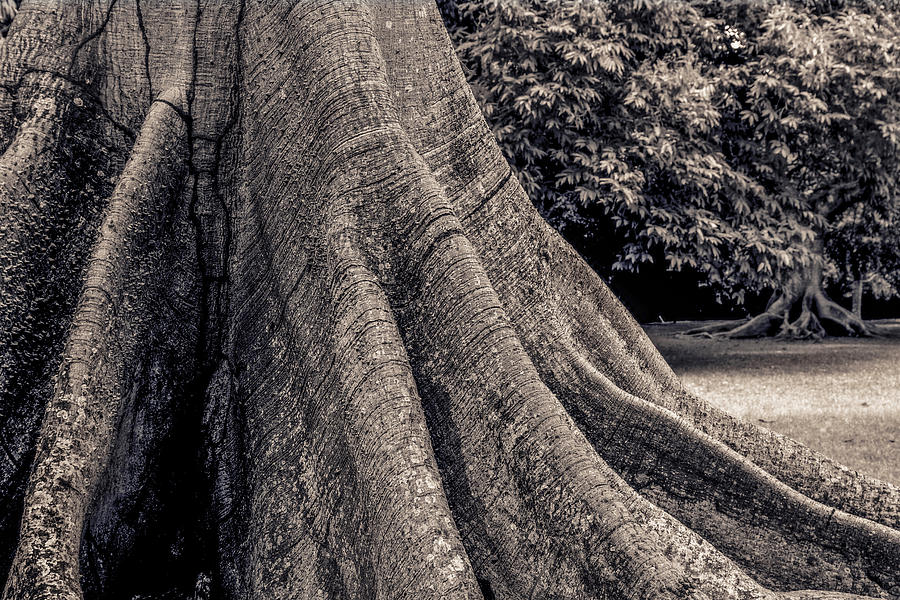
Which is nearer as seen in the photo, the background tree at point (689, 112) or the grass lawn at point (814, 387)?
the grass lawn at point (814, 387)

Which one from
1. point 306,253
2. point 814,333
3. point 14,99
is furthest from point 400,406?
point 814,333

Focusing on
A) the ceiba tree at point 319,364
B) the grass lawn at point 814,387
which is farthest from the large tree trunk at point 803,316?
the ceiba tree at point 319,364

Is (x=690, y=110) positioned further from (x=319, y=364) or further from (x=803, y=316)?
(x=319, y=364)

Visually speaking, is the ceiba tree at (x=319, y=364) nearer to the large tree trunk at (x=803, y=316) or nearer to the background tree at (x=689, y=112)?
the background tree at (x=689, y=112)

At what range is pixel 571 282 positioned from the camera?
3678mm

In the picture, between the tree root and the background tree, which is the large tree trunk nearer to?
the background tree

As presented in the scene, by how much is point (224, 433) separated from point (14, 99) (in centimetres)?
164

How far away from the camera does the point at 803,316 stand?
1847 cm

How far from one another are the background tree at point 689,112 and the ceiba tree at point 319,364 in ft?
26.3

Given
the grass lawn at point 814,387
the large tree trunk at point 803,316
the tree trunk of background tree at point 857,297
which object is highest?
the grass lawn at point 814,387

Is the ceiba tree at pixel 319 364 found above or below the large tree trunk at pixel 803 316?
above

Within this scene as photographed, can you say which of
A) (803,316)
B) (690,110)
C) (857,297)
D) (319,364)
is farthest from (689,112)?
(857,297)

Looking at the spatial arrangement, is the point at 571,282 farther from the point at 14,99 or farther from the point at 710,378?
the point at 710,378

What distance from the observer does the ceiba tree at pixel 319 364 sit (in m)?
2.46
